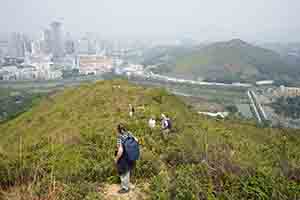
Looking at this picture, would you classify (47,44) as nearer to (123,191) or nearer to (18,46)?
(18,46)

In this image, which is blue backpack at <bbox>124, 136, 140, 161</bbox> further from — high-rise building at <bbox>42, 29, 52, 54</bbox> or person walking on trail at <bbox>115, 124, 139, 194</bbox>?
high-rise building at <bbox>42, 29, 52, 54</bbox>

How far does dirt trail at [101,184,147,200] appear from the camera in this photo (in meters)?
3.74

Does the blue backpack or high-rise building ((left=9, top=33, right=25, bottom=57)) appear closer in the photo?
the blue backpack

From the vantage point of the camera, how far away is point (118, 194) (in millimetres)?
3842

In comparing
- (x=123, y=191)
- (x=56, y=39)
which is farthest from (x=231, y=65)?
(x=123, y=191)

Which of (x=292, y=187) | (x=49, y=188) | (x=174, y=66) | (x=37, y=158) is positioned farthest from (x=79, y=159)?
(x=174, y=66)

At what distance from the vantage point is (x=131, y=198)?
3.75m

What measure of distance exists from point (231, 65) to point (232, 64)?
746 millimetres

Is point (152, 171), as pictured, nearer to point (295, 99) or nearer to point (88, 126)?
point (88, 126)

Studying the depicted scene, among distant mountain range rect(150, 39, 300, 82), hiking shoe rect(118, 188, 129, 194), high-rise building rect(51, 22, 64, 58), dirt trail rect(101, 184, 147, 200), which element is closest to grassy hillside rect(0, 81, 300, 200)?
dirt trail rect(101, 184, 147, 200)

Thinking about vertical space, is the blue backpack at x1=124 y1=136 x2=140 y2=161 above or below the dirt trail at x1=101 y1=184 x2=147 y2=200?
above

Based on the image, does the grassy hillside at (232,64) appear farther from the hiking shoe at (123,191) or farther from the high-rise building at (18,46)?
the hiking shoe at (123,191)

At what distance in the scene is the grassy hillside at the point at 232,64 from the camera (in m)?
67.5

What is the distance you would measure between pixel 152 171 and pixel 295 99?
43396 mm
